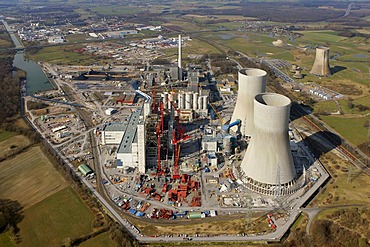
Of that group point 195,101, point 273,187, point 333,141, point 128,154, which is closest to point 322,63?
point 333,141

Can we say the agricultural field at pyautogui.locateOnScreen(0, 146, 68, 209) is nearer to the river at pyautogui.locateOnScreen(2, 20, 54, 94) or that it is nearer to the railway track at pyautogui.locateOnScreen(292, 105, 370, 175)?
the river at pyautogui.locateOnScreen(2, 20, 54, 94)

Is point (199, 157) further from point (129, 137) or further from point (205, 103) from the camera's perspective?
point (205, 103)

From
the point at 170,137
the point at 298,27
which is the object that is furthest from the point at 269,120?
the point at 298,27

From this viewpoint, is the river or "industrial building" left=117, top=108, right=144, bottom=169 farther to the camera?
the river

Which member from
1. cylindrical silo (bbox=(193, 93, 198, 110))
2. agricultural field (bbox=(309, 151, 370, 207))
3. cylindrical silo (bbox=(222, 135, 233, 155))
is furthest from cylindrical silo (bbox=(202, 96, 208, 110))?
agricultural field (bbox=(309, 151, 370, 207))

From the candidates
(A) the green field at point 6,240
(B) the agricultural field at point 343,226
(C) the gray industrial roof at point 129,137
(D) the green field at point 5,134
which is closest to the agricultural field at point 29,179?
(A) the green field at point 6,240
